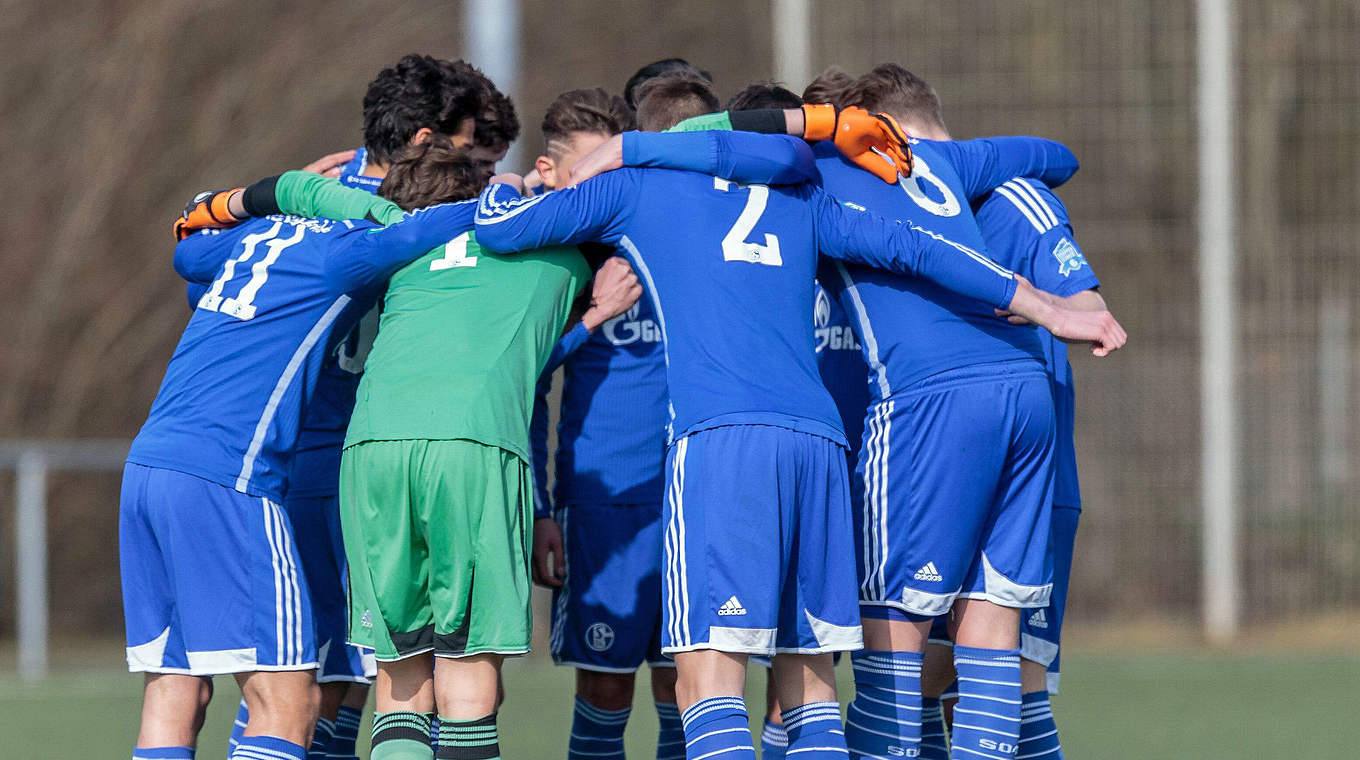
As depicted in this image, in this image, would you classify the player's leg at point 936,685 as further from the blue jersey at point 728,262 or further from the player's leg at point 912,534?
the blue jersey at point 728,262

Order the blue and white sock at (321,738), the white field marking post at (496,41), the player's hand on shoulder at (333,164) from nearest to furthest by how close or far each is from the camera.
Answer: the blue and white sock at (321,738) < the player's hand on shoulder at (333,164) < the white field marking post at (496,41)

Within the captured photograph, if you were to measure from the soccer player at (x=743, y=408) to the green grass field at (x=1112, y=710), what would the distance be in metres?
2.98

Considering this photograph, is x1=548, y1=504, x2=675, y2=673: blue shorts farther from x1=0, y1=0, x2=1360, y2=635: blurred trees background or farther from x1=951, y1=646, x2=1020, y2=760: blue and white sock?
x1=0, y1=0, x2=1360, y2=635: blurred trees background

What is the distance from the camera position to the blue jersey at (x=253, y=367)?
430cm

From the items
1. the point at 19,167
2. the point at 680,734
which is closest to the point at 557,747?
the point at 680,734

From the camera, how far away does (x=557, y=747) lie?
7.22 metres

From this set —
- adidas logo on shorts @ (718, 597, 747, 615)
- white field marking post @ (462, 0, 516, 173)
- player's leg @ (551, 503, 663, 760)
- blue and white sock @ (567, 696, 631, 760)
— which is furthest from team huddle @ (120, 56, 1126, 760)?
white field marking post @ (462, 0, 516, 173)

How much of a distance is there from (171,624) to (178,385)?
0.62m

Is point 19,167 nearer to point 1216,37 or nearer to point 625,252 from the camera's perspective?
point 1216,37

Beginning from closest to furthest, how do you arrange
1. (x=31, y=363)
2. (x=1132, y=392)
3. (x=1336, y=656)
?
(x=1336, y=656)
(x=1132, y=392)
(x=31, y=363)

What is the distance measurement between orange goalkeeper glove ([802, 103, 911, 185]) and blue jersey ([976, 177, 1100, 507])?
49cm

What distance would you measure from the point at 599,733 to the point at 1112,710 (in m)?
4.06

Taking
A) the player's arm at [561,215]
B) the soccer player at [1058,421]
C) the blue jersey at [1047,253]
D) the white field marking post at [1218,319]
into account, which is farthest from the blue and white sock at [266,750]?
the white field marking post at [1218,319]

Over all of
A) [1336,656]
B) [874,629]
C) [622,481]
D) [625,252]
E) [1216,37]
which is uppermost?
[1216,37]
